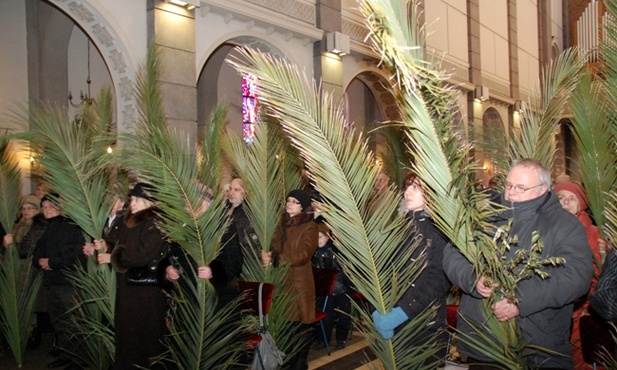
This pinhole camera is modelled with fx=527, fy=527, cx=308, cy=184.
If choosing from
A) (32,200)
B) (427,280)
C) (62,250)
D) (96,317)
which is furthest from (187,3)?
(427,280)

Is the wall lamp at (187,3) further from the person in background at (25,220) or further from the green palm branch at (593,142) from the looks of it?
the green palm branch at (593,142)

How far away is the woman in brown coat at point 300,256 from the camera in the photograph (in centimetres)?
478

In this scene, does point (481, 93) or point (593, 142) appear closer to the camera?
point (593, 142)

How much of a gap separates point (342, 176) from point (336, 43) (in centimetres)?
805

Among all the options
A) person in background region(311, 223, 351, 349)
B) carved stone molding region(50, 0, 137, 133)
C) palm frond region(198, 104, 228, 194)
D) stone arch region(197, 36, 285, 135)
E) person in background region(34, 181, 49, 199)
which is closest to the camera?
palm frond region(198, 104, 228, 194)

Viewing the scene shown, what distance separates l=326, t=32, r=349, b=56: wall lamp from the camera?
9.91 metres

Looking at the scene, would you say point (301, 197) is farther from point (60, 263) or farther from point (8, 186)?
point (8, 186)

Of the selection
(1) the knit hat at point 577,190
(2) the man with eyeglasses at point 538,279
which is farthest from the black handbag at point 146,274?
(1) the knit hat at point 577,190

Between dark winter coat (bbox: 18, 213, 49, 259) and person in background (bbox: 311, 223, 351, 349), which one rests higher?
dark winter coat (bbox: 18, 213, 49, 259)

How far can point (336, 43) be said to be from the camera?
9.90 m

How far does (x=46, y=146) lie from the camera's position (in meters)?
4.33

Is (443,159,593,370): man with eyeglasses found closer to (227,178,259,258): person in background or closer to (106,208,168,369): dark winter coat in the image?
(106,208,168,369): dark winter coat

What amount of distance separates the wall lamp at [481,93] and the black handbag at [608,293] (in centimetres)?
1373

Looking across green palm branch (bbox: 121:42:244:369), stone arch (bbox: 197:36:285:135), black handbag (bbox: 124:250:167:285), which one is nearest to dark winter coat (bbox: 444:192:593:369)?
green palm branch (bbox: 121:42:244:369)
